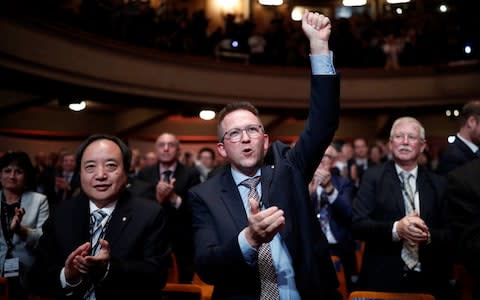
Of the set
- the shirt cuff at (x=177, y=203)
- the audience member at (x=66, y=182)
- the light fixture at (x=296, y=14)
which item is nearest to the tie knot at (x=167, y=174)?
the shirt cuff at (x=177, y=203)

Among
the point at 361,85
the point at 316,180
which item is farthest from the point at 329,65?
the point at 361,85

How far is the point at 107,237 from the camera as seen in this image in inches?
78.8

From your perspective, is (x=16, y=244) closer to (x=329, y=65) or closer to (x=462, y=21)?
(x=329, y=65)

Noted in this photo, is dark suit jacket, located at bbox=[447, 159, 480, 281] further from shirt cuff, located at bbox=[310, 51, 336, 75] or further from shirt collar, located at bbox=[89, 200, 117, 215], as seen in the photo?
shirt collar, located at bbox=[89, 200, 117, 215]

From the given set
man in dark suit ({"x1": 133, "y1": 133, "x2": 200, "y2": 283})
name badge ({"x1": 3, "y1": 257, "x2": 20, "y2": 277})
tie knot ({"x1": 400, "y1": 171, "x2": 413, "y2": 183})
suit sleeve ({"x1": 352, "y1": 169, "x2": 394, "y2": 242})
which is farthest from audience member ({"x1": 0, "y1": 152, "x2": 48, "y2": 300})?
tie knot ({"x1": 400, "y1": 171, "x2": 413, "y2": 183})

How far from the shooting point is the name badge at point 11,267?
2885mm

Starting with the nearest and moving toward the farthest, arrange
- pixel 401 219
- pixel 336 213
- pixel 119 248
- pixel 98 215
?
pixel 119 248
pixel 98 215
pixel 401 219
pixel 336 213

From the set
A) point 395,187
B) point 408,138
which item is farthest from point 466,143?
point 395,187

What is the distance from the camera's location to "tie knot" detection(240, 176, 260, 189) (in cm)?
181

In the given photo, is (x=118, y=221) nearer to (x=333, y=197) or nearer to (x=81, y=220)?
(x=81, y=220)

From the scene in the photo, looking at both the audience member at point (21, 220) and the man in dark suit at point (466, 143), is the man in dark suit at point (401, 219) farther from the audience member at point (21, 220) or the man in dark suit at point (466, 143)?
the audience member at point (21, 220)

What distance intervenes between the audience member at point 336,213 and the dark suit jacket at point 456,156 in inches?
29.2

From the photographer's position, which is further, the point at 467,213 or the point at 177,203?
the point at 177,203

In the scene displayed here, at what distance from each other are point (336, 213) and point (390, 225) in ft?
3.57
